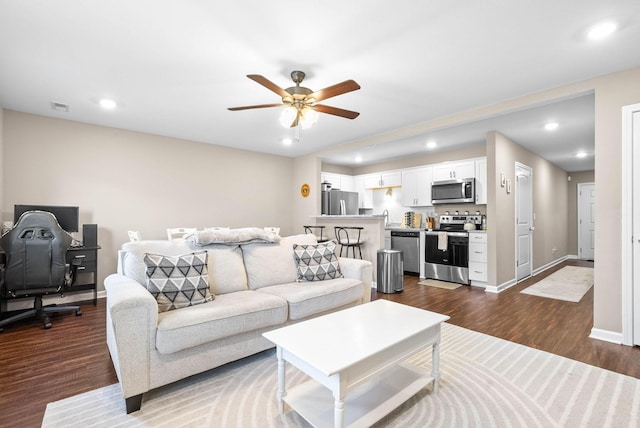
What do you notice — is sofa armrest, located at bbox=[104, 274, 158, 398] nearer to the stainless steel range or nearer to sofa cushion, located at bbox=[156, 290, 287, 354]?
sofa cushion, located at bbox=[156, 290, 287, 354]

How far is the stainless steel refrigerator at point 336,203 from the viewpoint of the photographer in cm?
629

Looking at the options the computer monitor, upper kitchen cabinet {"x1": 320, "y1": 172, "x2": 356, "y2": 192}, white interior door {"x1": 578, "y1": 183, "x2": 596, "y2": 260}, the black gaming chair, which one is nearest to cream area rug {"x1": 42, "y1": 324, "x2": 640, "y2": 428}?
the black gaming chair

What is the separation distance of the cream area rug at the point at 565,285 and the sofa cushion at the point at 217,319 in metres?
4.13

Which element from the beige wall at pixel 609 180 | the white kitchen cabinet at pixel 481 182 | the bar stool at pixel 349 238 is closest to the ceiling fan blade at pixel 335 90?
the beige wall at pixel 609 180

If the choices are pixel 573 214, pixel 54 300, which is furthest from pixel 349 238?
pixel 573 214

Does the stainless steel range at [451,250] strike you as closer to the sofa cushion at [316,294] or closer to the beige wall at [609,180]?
the beige wall at [609,180]

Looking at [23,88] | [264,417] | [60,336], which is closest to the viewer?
[264,417]

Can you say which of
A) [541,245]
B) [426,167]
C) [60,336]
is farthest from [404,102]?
[541,245]

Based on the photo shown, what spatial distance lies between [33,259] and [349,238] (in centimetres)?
396

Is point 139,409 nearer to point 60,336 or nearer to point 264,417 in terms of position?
point 264,417

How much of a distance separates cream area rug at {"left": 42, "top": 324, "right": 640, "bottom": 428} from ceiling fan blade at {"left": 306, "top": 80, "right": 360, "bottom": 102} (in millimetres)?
2183

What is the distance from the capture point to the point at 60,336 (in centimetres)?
286

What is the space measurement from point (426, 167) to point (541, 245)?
292cm

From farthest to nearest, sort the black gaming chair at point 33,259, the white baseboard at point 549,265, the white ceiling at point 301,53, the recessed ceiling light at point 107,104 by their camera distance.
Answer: the white baseboard at point 549,265
the recessed ceiling light at point 107,104
the black gaming chair at point 33,259
the white ceiling at point 301,53
